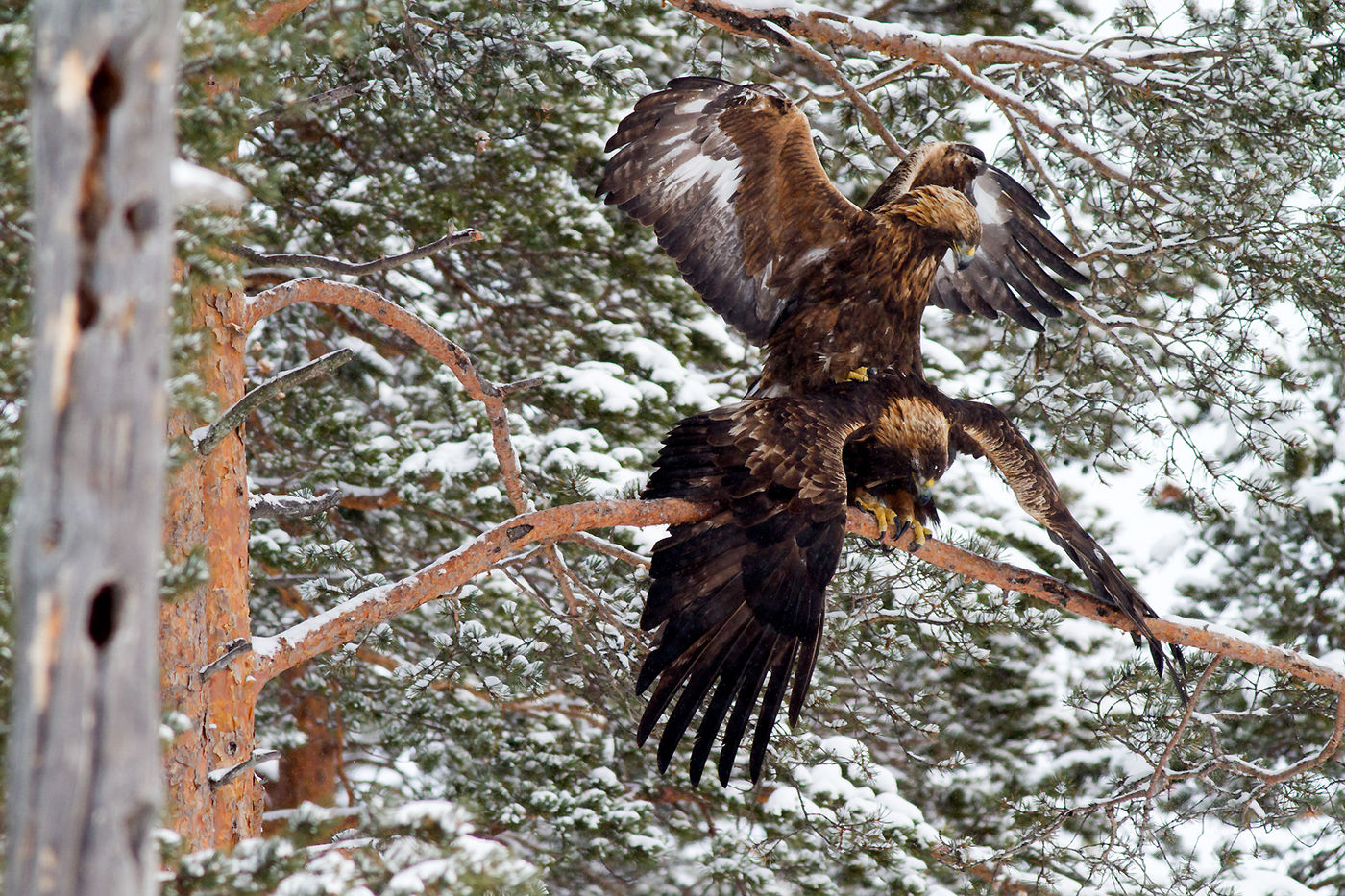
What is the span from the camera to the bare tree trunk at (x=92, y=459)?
106 cm

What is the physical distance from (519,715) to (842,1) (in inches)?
219

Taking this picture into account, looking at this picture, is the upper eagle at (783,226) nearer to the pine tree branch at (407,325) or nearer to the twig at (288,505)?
the pine tree branch at (407,325)

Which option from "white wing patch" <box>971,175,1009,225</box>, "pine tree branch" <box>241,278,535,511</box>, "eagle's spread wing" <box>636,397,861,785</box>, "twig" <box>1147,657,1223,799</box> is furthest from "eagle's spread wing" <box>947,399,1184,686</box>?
"pine tree branch" <box>241,278,535,511</box>

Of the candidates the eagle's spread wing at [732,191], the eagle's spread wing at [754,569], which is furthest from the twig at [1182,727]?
the eagle's spread wing at [732,191]

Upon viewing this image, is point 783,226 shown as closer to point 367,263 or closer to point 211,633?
point 367,263

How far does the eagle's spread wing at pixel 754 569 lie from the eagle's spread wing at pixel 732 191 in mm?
972

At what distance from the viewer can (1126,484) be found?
12273 mm

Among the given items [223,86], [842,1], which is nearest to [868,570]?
[223,86]

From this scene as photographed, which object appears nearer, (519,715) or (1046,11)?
(519,715)

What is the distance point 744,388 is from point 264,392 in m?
4.71

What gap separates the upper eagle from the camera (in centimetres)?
A: 430

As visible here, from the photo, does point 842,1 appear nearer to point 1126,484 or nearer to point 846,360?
point 846,360

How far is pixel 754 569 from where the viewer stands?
12.5ft

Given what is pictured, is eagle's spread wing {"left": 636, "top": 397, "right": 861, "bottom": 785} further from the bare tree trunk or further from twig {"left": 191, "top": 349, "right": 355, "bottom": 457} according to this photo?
the bare tree trunk
